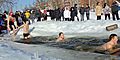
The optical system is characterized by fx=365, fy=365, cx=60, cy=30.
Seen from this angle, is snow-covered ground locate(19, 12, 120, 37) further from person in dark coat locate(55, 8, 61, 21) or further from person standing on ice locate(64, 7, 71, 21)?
person in dark coat locate(55, 8, 61, 21)

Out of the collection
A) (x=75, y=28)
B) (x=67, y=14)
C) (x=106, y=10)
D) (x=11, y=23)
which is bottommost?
(x=75, y=28)

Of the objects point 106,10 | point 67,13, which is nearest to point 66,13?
point 67,13

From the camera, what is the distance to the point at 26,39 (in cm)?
Result: 2284

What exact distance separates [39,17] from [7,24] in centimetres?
780

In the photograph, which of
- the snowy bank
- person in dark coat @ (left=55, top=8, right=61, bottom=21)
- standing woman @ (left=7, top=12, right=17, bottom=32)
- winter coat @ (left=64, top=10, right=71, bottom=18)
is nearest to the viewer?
the snowy bank

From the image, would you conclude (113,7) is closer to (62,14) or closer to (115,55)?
(62,14)

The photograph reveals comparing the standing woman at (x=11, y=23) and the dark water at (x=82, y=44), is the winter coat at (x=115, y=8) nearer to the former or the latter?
the dark water at (x=82, y=44)

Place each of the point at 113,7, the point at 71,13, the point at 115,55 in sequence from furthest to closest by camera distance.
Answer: the point at 71,13, the point at 113,7, the point at 115,55

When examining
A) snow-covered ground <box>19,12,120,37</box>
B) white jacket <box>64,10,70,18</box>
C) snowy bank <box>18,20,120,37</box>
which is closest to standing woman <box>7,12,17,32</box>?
snowy bank <box>18,20,120,37</box>

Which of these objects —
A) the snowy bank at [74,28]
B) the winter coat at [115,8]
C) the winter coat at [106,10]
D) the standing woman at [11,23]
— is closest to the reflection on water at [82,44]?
the snowy bank at [74,28]

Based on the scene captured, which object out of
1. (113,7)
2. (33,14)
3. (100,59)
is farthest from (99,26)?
(100,59)

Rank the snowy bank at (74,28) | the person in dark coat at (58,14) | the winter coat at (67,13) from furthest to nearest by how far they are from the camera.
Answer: the person in dark coat at (58,14) → the winter coat at (67,13) → the snowy bank at (74,28)

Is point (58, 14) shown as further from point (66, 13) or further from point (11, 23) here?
point (11, 23)

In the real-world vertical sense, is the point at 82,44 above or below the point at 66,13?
below
